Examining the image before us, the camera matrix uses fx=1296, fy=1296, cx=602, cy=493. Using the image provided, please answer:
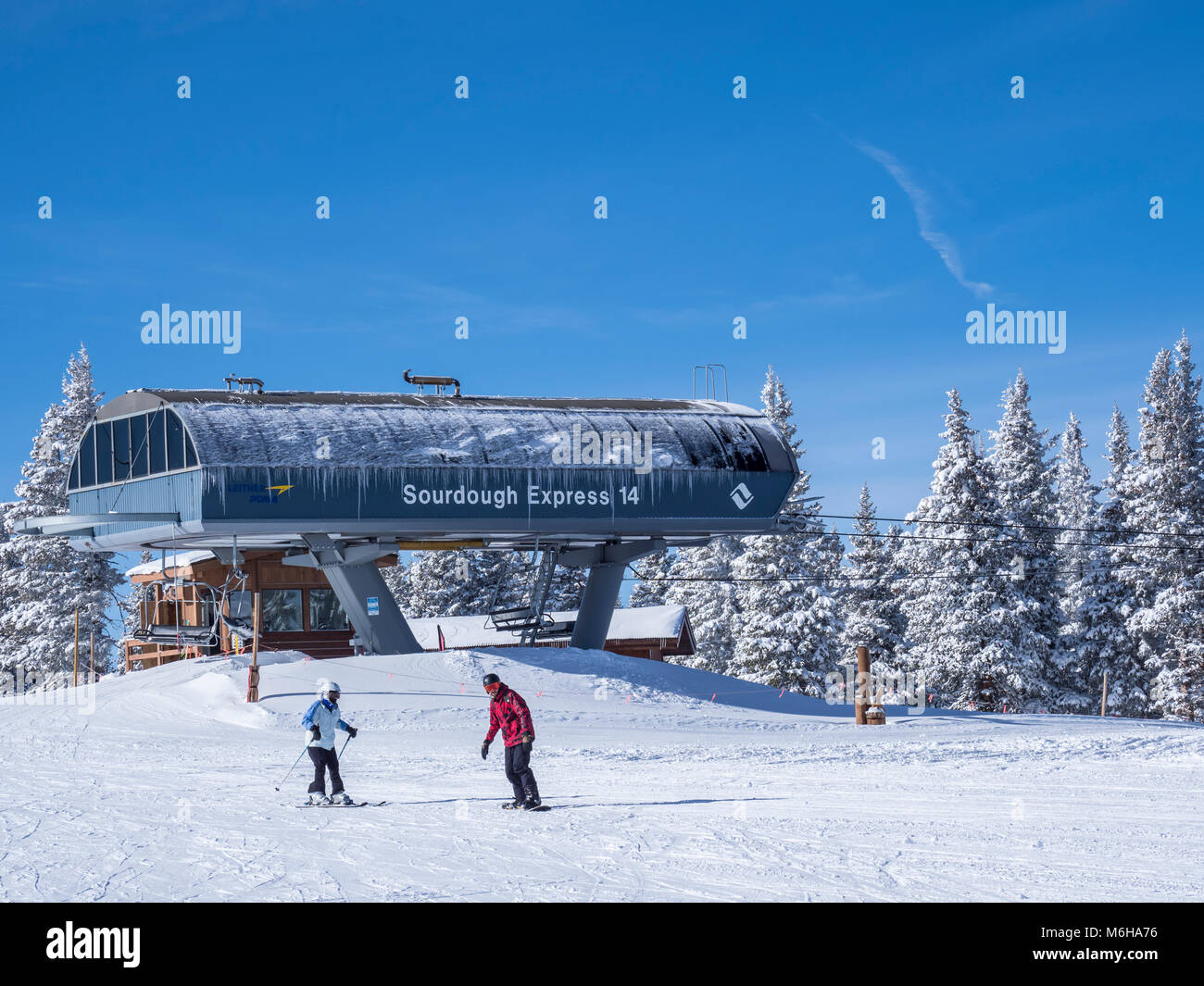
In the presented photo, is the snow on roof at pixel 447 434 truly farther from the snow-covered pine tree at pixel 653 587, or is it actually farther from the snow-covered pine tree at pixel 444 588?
the snow-covered pine tree at pixel 653 587

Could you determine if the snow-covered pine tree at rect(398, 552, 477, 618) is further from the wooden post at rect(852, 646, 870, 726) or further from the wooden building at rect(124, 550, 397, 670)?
the wooden post at rect(852, 646, 870, 726)

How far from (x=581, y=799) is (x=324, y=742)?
337 centimetres

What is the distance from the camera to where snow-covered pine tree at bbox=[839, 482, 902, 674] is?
53.8 meters

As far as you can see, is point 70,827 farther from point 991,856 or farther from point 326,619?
point 326,619

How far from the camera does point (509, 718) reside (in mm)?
15375

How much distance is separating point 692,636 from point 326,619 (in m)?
18.6

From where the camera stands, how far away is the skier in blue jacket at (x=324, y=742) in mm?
15734

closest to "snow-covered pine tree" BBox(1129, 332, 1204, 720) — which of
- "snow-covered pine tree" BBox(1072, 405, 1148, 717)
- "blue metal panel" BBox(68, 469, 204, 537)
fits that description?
"snow-covered pine tree" BBox(1072, 405, 1148, 717)

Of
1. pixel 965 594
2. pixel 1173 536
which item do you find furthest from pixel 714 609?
pixel 1173 536
